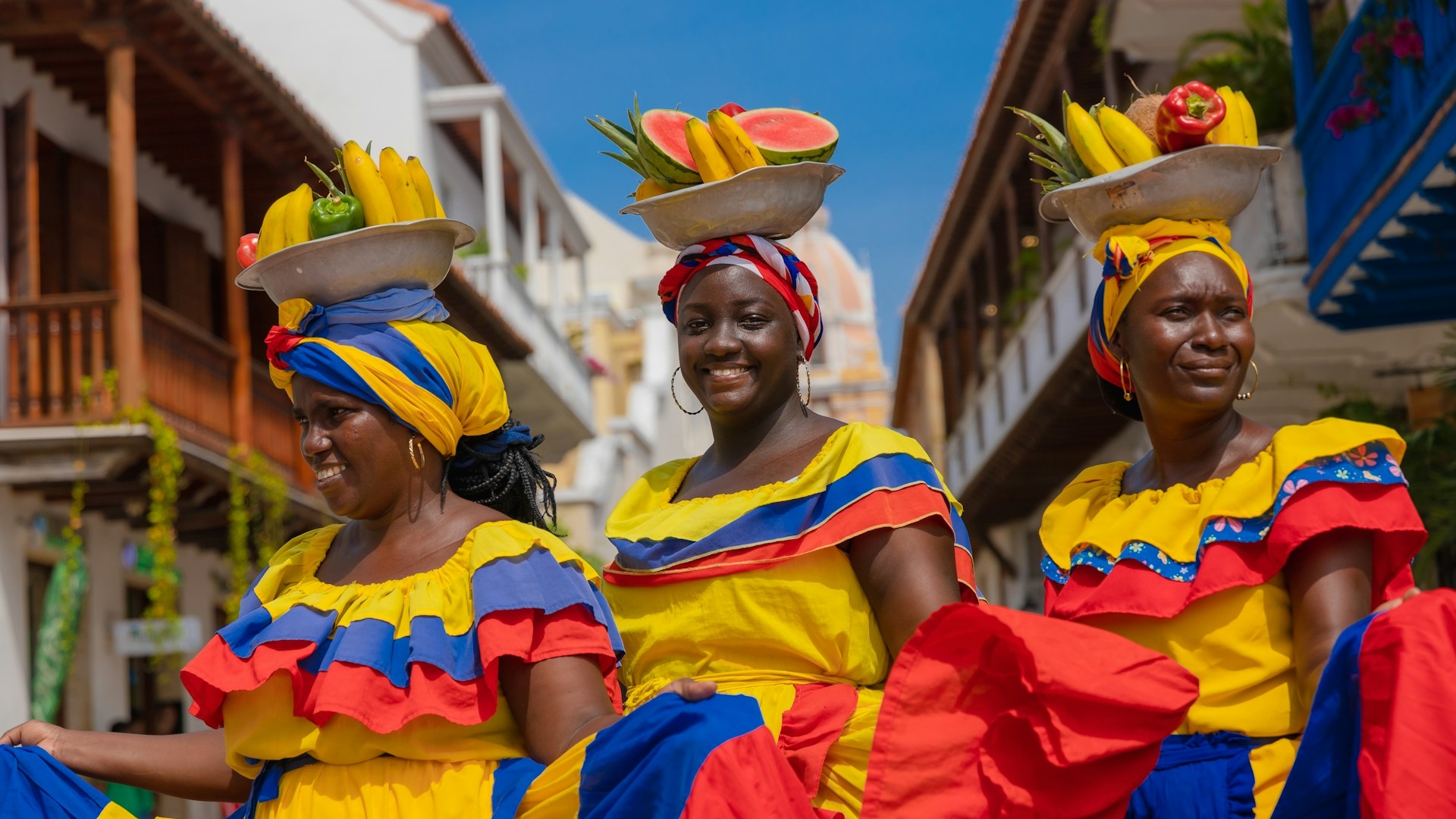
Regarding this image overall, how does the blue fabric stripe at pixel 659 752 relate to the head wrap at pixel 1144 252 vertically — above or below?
below

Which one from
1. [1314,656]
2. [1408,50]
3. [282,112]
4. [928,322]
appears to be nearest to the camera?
[1314,656]

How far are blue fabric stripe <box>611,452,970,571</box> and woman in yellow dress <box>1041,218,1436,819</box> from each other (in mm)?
389

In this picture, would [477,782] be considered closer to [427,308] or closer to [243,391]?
[427,308]

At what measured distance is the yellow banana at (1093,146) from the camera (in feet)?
14.3

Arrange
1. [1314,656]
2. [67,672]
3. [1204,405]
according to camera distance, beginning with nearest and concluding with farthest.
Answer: [1314,656], [1204,405], [67,672]

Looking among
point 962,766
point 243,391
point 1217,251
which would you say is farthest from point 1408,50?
point 243,391

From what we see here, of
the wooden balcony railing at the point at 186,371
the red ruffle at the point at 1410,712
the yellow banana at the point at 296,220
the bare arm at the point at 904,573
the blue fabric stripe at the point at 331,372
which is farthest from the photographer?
the wooden balcony railing at the point at 186,371

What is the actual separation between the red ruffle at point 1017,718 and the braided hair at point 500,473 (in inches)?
49.8

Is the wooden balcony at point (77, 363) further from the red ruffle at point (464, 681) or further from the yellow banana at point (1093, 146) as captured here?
the yellow banana at point (1093, 146)

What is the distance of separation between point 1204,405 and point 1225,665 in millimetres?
552

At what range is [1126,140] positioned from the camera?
4.34 meters

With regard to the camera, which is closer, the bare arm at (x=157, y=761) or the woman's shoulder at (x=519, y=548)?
the woman's shoulder at (x=519, y=548)

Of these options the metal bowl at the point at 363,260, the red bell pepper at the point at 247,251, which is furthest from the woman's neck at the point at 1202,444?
the red bell pepper at the point at 247,251

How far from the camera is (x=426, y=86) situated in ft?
81.4
